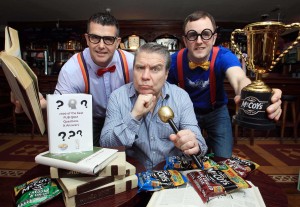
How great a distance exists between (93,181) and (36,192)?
20cm

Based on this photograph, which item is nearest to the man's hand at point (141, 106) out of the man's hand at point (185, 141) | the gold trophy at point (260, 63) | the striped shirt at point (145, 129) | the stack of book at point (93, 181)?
the striped shirt at point (145, 129)

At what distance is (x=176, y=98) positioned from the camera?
4.83 ft

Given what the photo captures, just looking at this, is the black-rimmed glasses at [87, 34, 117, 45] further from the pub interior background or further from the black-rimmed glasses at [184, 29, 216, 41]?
the pub interior background

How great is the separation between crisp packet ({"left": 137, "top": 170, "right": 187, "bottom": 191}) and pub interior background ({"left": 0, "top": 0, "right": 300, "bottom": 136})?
143 inches

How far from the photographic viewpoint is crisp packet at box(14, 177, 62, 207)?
2.64 ft

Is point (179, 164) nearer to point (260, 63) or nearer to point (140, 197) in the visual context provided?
point (140, 197)

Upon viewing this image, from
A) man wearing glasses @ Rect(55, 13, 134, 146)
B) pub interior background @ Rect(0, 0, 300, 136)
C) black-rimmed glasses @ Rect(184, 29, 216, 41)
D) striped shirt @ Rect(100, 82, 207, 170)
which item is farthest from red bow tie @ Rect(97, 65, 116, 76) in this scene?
pub interior background @ Rect(0, 0, 300, 136)

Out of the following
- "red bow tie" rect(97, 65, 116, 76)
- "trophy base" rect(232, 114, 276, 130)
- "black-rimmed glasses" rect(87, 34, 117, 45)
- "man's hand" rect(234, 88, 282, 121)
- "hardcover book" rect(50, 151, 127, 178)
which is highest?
"black-rimmed glasses" rect(87, 34, 117, 45)

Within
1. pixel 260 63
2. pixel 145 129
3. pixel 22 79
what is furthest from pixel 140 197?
pixel 260 63

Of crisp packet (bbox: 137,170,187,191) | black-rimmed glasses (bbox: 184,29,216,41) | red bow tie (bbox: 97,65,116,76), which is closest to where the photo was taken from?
crisp packet (bbox: 137,170,187,191)

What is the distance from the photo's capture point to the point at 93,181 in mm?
836

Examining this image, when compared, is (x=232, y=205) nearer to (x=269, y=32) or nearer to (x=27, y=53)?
(x=269, y=32)

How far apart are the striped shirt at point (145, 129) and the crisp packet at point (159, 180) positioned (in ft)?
1.02

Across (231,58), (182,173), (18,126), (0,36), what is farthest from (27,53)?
(182,173)
